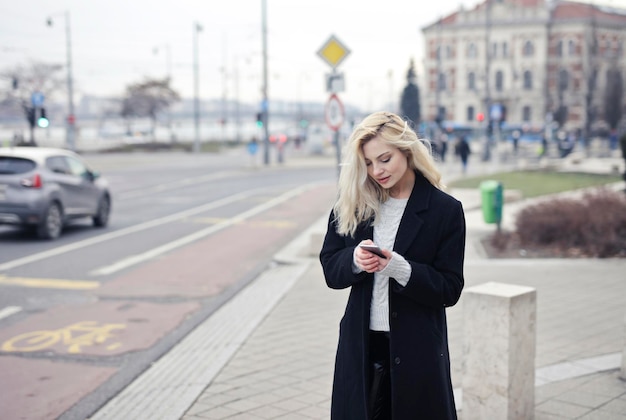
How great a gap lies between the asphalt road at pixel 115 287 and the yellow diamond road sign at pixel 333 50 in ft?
10.9

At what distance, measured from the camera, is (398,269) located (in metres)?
2.82

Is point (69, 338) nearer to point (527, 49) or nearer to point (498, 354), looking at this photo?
point (498, 354)

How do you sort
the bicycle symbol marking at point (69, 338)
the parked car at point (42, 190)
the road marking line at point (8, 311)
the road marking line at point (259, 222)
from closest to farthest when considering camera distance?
the bicycle symbol marking at point (69, 338)
the road marking line at point (8, 311)
the parked car at point (42, 190)
the road marking line at point (259, 222)

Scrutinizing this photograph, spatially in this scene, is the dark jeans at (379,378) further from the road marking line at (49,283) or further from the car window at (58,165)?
the car window at (58,165)

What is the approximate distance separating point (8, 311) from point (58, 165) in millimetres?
6955

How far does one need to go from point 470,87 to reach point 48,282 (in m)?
88.5

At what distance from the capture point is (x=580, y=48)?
286 feet

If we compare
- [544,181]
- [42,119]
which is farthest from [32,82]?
[544,181]

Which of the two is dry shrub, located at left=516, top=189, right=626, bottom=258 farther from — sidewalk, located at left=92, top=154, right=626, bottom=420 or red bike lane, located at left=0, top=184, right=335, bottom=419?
red bike lane, located at left=0, top=184, right=335, bottom=419

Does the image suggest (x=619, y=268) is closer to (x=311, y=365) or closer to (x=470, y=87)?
(x=311, y=365)

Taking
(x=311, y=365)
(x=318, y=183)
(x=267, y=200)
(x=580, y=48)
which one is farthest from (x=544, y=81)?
(x=311, y=365)

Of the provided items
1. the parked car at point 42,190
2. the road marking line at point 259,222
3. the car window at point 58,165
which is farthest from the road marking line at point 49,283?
the road marking line at point 259,222

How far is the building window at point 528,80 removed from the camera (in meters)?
91.1

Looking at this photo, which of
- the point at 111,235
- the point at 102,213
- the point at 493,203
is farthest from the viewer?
the point at 102,213
